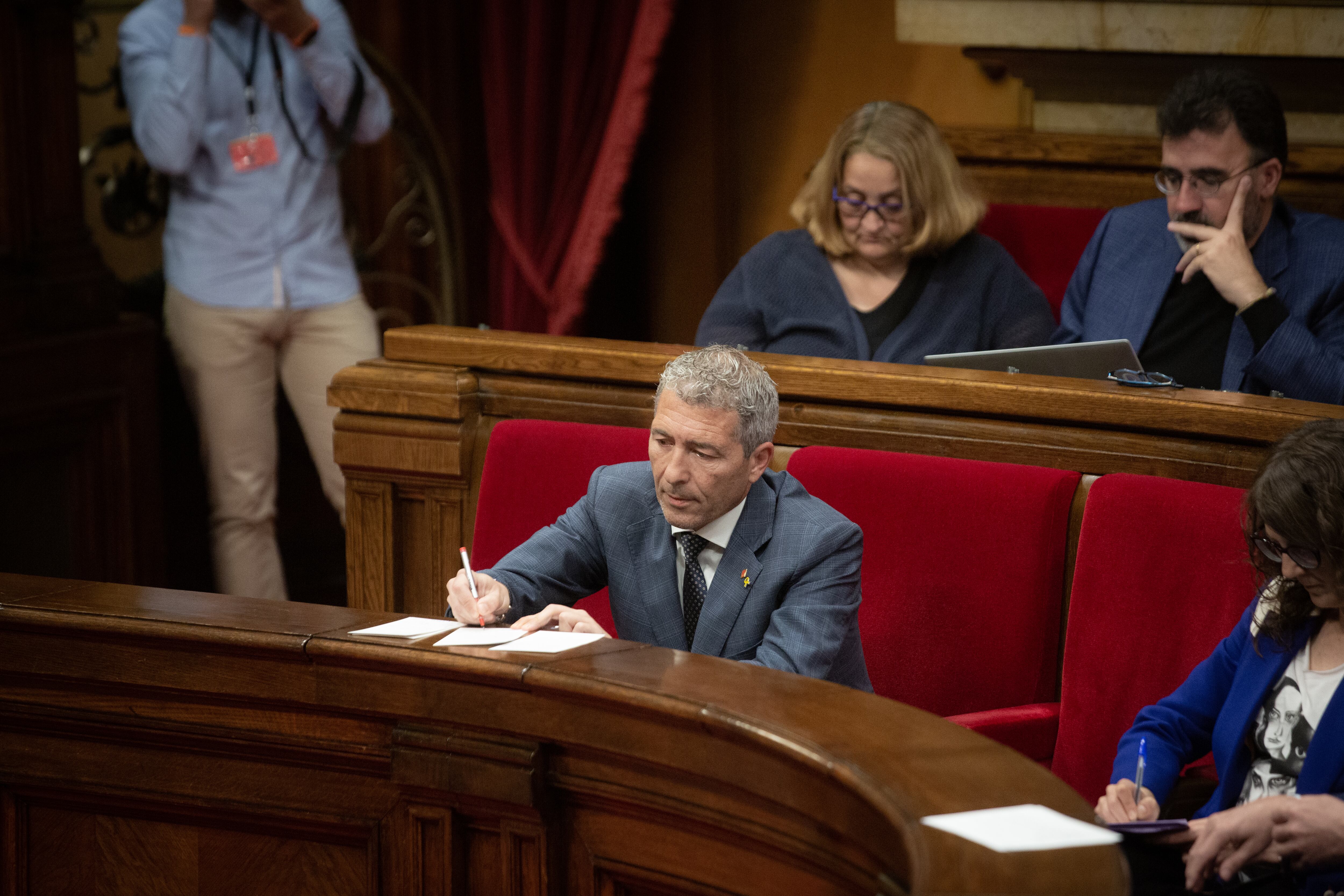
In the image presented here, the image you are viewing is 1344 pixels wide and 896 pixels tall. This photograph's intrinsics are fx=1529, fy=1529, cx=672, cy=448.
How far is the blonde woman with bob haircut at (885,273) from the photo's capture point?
9.29ft

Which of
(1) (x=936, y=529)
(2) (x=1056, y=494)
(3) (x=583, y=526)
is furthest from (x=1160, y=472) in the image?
(3) (x=583, y=526)

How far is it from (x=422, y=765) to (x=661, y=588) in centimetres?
61

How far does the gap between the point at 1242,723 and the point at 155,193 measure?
305 cm

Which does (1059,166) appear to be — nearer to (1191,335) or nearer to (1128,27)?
(1128,27)

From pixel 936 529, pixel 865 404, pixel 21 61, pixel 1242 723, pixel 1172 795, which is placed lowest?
pixel 1172 795

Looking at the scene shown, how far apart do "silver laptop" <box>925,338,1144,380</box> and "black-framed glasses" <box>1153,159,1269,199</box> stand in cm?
40

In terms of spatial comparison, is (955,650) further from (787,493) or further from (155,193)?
(155,193)

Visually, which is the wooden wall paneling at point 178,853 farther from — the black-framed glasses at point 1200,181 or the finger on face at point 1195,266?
the black-framed glasses at point 1200,181

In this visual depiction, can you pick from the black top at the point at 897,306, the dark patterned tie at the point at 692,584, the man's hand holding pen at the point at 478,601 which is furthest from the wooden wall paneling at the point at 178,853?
the black top at the point at 897,306

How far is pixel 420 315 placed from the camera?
4449 mm

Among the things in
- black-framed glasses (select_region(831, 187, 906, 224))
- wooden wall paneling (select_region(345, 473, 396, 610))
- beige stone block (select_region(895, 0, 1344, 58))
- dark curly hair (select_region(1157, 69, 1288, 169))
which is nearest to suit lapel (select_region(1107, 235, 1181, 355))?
dark curly hair (select_region(1157, 69, 1288, 169))

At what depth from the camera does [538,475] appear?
239 centimetres

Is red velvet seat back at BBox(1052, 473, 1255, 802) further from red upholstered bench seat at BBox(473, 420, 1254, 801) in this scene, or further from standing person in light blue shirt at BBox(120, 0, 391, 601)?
standing person in light blue shirt at BBox(120, 0, 391, 601)

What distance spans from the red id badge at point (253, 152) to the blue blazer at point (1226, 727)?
7.83ft
